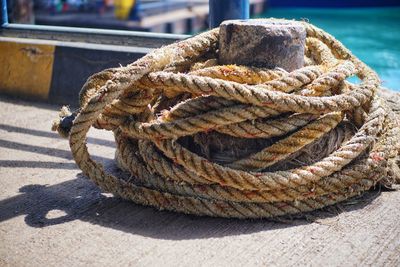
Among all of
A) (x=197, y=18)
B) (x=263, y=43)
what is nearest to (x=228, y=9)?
(x=263, y=43)

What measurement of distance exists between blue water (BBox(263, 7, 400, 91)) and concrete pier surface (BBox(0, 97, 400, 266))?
168 inches

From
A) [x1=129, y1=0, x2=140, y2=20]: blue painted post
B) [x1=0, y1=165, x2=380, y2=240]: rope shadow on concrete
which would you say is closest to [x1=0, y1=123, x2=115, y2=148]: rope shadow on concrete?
[x1=0, y1=165, x2=380, y2=240]: rope shadow on concrete

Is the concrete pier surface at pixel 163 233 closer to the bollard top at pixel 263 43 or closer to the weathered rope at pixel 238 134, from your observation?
the weathered rope at pixel 238 134

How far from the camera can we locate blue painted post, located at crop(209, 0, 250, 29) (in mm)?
2844

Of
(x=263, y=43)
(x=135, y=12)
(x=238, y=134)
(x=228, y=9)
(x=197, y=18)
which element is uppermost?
(x=228, y=9)

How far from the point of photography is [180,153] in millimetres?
1886

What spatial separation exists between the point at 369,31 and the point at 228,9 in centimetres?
1333

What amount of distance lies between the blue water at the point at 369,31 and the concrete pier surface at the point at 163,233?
14.0ft

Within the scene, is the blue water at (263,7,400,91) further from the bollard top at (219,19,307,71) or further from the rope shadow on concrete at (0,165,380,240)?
the rope shadow on concrete at (0,165,380,240)

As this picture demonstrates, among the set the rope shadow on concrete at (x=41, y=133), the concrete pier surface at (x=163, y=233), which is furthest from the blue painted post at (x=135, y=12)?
the concrete pier surface at (x=163, y=233)

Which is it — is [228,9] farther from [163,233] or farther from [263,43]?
[163,233]

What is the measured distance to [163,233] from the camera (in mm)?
1797

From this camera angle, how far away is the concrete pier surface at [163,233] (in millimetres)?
1621

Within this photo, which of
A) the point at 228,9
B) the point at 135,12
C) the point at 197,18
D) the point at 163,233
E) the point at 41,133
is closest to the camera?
the point at 163,233
